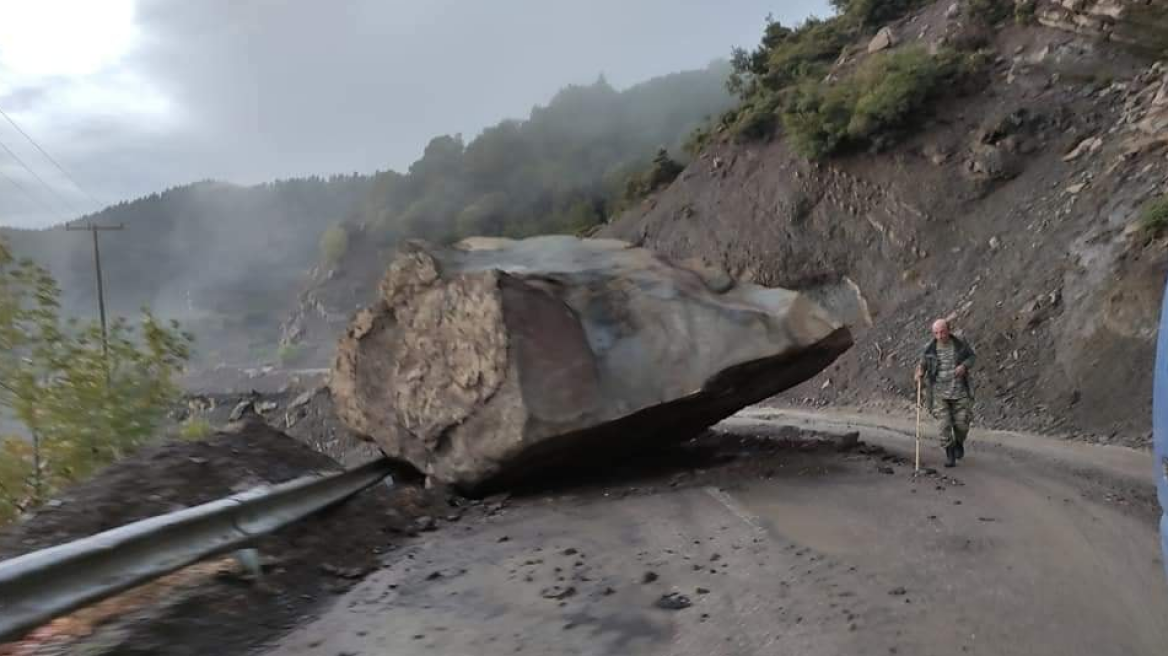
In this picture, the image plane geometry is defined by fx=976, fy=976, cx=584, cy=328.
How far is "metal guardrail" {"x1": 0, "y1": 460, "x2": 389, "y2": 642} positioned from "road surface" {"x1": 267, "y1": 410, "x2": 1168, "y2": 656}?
848mm

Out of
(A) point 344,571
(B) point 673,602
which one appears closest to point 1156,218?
(B) point 673,602

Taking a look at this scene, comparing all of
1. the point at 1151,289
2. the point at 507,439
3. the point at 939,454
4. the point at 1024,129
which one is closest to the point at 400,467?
the point at 507,439

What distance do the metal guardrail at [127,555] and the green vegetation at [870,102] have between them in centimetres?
2551

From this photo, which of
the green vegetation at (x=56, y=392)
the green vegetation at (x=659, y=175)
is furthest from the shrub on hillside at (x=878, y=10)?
the green vegetation at (x=56, y=392)

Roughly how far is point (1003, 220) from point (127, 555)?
76.8 ft

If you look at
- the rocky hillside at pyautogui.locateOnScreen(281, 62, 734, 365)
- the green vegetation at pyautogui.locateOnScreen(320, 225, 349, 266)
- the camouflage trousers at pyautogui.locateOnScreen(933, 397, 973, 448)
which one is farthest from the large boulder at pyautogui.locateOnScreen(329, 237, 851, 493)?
the green vegetation at pyautogui.locateOnScreen(320, 225, 349, 266)

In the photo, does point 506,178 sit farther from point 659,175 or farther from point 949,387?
point 949,387

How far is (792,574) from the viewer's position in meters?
5.91

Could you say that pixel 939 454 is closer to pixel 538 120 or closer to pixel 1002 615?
pixel 1002 615

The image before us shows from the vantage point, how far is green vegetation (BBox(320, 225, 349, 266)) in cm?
10312

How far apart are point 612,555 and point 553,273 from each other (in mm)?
5026

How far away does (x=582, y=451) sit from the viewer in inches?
423

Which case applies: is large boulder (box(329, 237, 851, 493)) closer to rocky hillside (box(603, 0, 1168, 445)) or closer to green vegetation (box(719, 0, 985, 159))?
rocky hillside (box(603, 0, 1168, 445))

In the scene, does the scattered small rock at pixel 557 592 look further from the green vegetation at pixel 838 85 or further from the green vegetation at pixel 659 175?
the green vegetation at pixel 659 175
